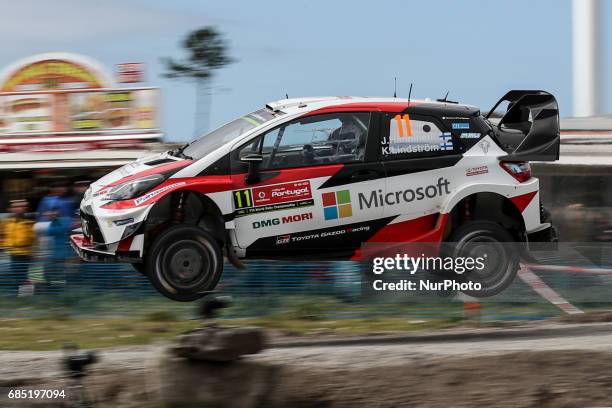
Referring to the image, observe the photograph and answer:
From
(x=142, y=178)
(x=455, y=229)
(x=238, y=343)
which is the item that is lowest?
(x=238, y=343)

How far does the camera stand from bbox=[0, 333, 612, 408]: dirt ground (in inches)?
347

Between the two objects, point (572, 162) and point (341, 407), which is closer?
point (341, 407)

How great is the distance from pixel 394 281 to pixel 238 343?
1974 mm

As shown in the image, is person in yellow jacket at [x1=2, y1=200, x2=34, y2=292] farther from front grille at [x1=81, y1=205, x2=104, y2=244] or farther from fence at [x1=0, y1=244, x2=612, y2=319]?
front grille at [x1=81, y1=205, x2=104, y2=244]

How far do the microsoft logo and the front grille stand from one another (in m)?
2.14

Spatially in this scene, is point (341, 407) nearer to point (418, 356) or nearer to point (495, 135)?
point (418, 356)

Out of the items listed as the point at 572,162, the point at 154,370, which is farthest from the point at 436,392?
the point at 572,162

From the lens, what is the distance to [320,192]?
9.78 metres

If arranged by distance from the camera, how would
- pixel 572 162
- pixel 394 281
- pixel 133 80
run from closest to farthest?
pixel 394 281, pixel 572 162, pixel 133 80

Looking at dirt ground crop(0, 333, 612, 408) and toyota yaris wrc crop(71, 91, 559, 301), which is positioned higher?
toyota yaris wrc crop(71, 91, 559, 301)

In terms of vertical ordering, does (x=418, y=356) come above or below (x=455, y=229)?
below

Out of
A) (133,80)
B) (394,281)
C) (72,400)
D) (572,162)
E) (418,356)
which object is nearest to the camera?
(72,400)

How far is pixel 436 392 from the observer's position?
29.1ft

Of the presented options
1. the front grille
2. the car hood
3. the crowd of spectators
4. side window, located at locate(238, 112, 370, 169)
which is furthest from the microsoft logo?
the crowd of spectators
